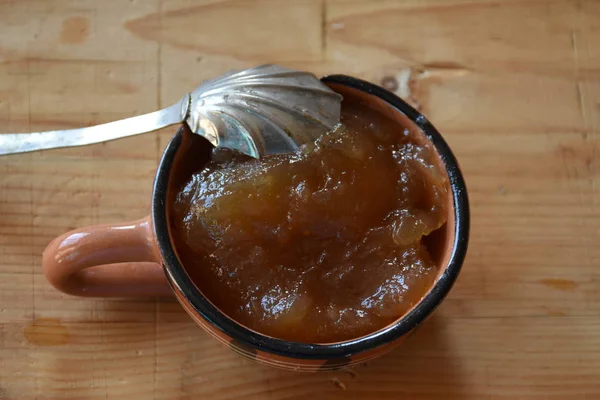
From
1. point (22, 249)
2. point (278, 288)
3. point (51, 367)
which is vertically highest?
point (278, 288)

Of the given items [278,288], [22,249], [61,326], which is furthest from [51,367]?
[278,288]

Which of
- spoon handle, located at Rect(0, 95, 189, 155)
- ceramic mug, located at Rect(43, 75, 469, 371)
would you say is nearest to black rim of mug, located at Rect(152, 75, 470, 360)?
ceramic mug, located at Rect(43, 75, 469, 371)

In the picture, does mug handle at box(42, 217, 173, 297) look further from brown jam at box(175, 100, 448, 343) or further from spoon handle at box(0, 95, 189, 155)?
spoon handle at box(0, 95, 189, 155)

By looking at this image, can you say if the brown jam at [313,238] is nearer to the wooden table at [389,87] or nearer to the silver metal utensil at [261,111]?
the silver metal utensil at [261,111]

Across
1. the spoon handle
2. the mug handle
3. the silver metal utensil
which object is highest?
the silver metal utensil

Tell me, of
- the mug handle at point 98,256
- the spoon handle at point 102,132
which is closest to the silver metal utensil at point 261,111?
the spoon handle at point 102,132

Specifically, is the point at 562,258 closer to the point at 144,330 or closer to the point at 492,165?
the point at 492,165
